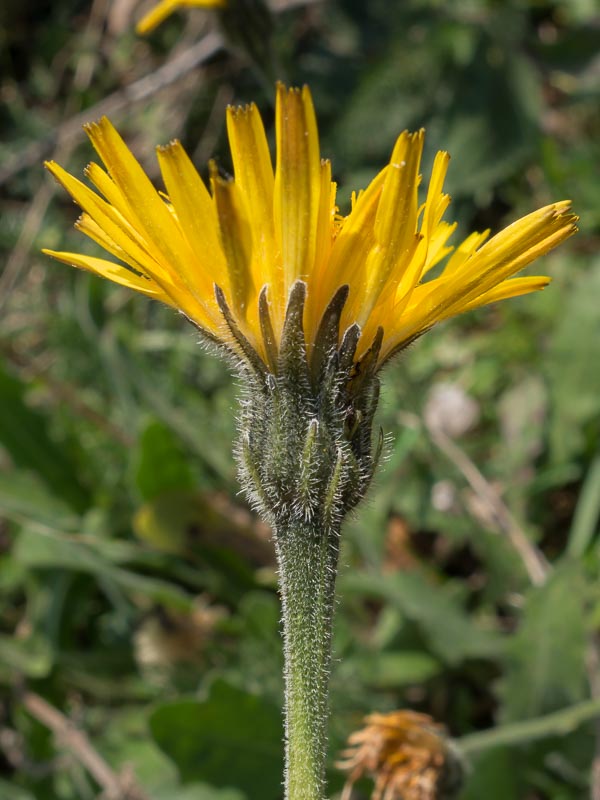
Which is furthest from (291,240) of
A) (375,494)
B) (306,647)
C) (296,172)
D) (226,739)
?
(226,739)

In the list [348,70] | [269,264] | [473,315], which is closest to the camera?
[269,264]

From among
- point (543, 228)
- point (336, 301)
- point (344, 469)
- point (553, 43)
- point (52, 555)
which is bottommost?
point (344, 469)

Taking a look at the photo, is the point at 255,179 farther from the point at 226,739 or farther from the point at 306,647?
the point at 226,739

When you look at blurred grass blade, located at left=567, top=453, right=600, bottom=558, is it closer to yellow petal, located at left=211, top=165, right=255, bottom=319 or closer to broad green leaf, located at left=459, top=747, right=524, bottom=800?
broad green leaf, located at left=459, top=747, right=524, bottom=800

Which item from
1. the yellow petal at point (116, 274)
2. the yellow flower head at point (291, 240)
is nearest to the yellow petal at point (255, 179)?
the yellow flower head at point (291, 240)

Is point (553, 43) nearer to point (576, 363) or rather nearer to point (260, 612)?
point (576, 363)

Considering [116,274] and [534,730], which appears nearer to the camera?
[116,274]

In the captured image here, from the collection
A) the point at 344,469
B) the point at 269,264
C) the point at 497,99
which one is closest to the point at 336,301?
the point at 269,264
